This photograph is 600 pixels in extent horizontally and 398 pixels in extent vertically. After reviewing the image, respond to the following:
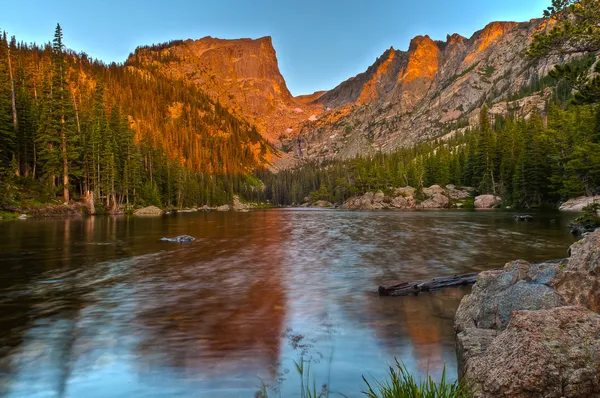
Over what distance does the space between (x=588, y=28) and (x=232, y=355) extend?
16.9m

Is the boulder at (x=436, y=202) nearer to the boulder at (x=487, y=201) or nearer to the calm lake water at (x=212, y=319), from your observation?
the boulder at (x=487, y=201)

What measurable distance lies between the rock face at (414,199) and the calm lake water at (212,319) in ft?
264

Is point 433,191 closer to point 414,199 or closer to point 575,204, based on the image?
point 414,199

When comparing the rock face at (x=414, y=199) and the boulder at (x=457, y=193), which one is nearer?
the rock face at (x=414, y=199)

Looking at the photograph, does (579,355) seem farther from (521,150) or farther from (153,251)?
→ (521,150)

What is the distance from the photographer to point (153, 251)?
1023 inches

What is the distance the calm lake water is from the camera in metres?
7.51

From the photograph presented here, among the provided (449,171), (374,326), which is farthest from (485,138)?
(374,326)

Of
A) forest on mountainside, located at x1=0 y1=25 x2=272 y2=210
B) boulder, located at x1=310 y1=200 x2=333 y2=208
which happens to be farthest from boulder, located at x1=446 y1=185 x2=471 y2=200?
forest on mountainside, located at x1=0 y1=25 x2=272 y2=210

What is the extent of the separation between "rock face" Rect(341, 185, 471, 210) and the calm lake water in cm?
8055

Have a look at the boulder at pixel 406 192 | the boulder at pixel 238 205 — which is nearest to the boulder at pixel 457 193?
the boulder at pixel 406 192

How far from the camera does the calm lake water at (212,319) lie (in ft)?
24.6

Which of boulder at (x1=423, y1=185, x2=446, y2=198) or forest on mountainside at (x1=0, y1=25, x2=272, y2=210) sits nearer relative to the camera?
forest on mountainside at (x1=0, y1=25, x2=272, y2=210)

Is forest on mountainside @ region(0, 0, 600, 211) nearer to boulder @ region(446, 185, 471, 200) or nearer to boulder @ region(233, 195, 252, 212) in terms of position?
boulder @ region(446, 185, 471, 200)
